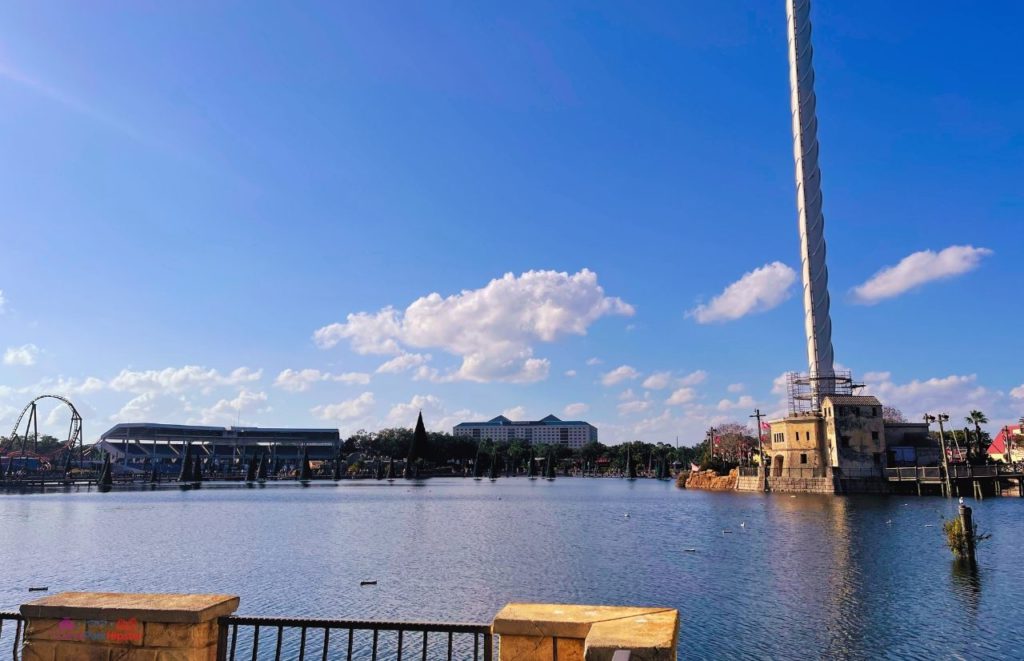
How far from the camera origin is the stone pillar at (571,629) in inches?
251

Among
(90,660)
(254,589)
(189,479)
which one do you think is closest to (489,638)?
(90,660)

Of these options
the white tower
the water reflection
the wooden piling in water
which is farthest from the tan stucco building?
the water reflection

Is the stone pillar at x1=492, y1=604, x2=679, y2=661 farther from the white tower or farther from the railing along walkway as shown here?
the white tower

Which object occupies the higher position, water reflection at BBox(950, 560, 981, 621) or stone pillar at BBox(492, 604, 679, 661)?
stone pillar at BBox(492, 604, 679, 661)

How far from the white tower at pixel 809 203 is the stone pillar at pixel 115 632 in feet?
442

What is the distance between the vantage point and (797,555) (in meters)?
47.8

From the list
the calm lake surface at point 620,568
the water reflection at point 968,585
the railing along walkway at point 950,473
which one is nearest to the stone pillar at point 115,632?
the calm lake surface at point 620,568

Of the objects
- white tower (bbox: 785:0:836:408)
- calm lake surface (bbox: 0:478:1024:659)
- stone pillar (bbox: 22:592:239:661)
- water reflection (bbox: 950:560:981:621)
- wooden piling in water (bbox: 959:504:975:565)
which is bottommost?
calm lake surface (bbox: 0:478:1024:659)

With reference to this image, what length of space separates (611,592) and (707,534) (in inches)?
1107

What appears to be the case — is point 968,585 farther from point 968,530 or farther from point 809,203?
point 809,203

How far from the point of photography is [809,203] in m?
143

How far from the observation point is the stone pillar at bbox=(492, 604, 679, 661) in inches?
251

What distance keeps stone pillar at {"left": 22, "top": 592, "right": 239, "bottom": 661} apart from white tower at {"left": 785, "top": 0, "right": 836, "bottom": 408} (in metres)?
135

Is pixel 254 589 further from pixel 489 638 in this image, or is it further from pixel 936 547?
pixel 936 547
